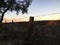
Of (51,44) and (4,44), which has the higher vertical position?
(51,44)

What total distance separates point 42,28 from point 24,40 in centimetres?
259

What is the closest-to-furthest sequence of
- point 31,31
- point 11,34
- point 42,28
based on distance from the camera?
point 42,28 → point 31,31 → point 11,34

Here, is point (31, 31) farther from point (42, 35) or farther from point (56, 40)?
point (56, 40)

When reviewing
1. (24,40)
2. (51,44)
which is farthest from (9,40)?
(51,44)

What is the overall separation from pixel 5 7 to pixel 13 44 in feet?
25.7

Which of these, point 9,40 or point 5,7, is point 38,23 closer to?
point 9,40

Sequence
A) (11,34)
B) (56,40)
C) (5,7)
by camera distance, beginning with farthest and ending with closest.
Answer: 1. (5,7)
2. (11,34)
3. (56,40)

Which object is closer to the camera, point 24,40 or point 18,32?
point 24,40

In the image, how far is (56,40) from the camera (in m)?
16.8

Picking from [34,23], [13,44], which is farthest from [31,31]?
[13,44]

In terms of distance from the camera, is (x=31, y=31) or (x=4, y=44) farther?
(x=4, y=44)

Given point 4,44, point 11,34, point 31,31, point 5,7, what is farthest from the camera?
point 5,7

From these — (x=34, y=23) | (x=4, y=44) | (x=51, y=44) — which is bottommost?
(x=4, y=44)

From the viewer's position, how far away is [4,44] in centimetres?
2066
